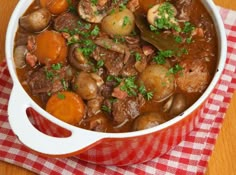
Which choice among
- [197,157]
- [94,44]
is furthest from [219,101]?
[94,44]

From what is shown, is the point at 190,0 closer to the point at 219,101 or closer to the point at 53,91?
the point at 219,101

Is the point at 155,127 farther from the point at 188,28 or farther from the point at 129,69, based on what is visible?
the point at 188,28

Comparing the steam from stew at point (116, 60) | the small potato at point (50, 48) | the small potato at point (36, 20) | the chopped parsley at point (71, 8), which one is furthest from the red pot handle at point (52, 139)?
the chopped parsley at point (71, 8)

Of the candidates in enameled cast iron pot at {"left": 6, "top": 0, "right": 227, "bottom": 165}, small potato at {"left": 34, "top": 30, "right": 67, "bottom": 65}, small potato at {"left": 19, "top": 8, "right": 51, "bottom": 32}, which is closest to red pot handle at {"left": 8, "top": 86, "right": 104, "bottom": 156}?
enameled cast iron pot at {"left": 6, "top": 0, "right": 227, "bottom": 165}

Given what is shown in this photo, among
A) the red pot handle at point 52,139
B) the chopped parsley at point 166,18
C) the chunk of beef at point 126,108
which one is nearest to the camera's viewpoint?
the red pot handle at point 52,139

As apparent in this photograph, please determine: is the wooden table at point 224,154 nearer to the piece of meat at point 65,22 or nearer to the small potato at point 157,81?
the small potato at point 157,81
